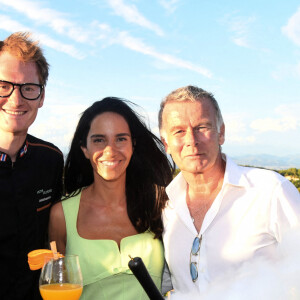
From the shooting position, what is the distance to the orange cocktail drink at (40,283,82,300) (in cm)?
228

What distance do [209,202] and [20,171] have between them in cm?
195

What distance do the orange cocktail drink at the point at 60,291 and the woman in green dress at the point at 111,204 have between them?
5.31ft

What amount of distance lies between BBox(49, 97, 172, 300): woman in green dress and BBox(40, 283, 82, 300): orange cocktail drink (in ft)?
5.31

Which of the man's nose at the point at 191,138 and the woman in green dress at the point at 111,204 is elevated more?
the man's nose at the point at 191,138

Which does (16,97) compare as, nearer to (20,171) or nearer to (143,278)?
(20,171)

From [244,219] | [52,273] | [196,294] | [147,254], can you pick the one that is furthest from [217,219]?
[196,294]

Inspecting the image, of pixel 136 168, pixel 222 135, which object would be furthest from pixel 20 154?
pixel 222 135

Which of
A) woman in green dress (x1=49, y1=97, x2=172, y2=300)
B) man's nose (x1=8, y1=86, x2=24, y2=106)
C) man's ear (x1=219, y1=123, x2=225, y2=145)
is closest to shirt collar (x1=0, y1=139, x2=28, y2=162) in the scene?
man's nose (x1=8, y1=86, x2=24, y2=106)

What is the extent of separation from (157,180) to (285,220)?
205 cm

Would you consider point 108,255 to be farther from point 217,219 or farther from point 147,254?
point 217,219

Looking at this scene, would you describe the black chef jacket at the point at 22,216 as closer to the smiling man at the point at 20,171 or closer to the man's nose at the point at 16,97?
the smiling man at the point at 20,171

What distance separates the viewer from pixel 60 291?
2.28 metres

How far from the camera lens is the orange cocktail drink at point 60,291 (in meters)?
2.28

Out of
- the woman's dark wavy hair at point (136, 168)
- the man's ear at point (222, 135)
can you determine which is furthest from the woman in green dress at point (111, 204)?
the man's ear at point (222, 135)
